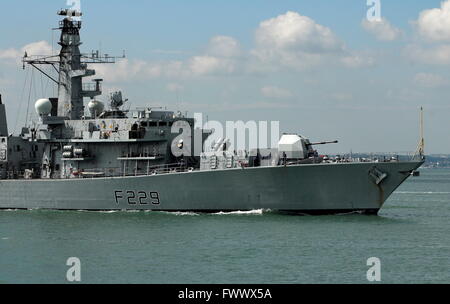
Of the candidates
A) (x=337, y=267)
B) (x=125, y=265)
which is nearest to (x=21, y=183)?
(x=125, y=265)

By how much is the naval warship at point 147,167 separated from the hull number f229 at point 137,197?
5 cm

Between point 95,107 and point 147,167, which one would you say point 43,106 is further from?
point 147,167

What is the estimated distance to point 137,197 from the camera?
123 feet

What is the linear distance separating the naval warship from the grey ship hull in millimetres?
45

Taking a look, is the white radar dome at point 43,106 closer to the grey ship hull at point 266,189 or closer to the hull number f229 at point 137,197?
the grey ship hull at point 266,189

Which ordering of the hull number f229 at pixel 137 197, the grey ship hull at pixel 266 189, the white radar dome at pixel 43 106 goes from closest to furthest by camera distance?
the grey ship hull at pixel 266 189
the hull number f229 at pixel 137 197
the white radar dome at pixel 43 106

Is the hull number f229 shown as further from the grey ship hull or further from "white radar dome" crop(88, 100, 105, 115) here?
"white radar dome" crop(88, 100, 105, 115)

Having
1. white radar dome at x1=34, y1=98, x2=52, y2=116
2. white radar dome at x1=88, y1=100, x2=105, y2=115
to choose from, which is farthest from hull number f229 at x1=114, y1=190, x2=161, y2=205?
white radar dome at x1=34, y1=98, x2=52, y2=116

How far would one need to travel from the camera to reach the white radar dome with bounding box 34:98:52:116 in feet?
137

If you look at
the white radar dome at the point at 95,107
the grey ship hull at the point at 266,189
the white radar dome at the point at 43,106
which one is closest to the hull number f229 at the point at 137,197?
the grey ship hull at the point at 266,189

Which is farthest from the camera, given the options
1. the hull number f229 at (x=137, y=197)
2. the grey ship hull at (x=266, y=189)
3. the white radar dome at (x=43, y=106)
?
the white radar dome at (x=43, y=106)

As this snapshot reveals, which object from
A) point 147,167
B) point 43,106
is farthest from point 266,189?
point 43,106

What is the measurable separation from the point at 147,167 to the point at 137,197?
1.62m

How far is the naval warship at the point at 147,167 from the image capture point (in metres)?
34.4
